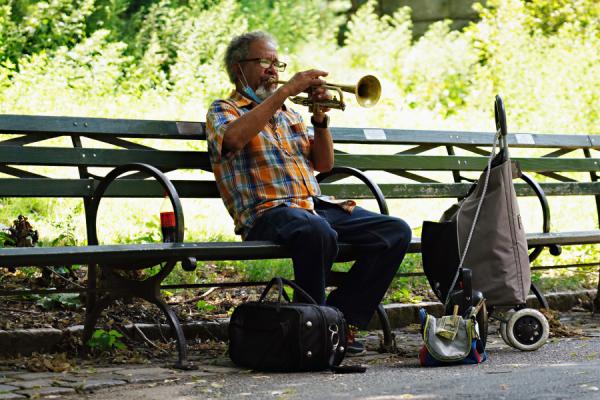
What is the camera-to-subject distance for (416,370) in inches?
183

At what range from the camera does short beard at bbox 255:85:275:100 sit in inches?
220

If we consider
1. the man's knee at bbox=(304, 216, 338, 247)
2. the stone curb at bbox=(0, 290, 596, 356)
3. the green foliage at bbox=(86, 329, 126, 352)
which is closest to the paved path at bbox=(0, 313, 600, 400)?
the green foliage at bbox=(86, 329, 126, 352)

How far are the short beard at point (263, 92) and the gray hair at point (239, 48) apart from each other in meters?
0.16

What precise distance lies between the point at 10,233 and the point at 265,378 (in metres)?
2.08

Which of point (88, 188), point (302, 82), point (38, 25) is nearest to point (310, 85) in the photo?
point (302, 82)

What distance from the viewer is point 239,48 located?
18.6ft

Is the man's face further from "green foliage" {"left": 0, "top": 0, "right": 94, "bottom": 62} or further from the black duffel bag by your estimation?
"green foliage" {"left": 0, "top": 0, "right": 94, "bottom": 62}

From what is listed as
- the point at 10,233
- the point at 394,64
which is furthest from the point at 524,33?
the point at 10,233

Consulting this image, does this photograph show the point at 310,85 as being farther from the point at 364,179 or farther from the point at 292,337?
the point at 292,337

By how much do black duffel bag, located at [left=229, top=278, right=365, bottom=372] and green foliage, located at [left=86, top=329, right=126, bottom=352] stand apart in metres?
0.62

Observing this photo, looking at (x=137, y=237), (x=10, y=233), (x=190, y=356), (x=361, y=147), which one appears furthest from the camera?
(x=361, y=147)

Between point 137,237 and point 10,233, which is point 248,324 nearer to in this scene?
point 10,233

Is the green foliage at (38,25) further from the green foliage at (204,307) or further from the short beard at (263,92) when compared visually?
the short beard at (263,92)

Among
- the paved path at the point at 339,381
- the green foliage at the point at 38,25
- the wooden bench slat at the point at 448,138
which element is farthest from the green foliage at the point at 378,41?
the paved path at the point at 339,381
